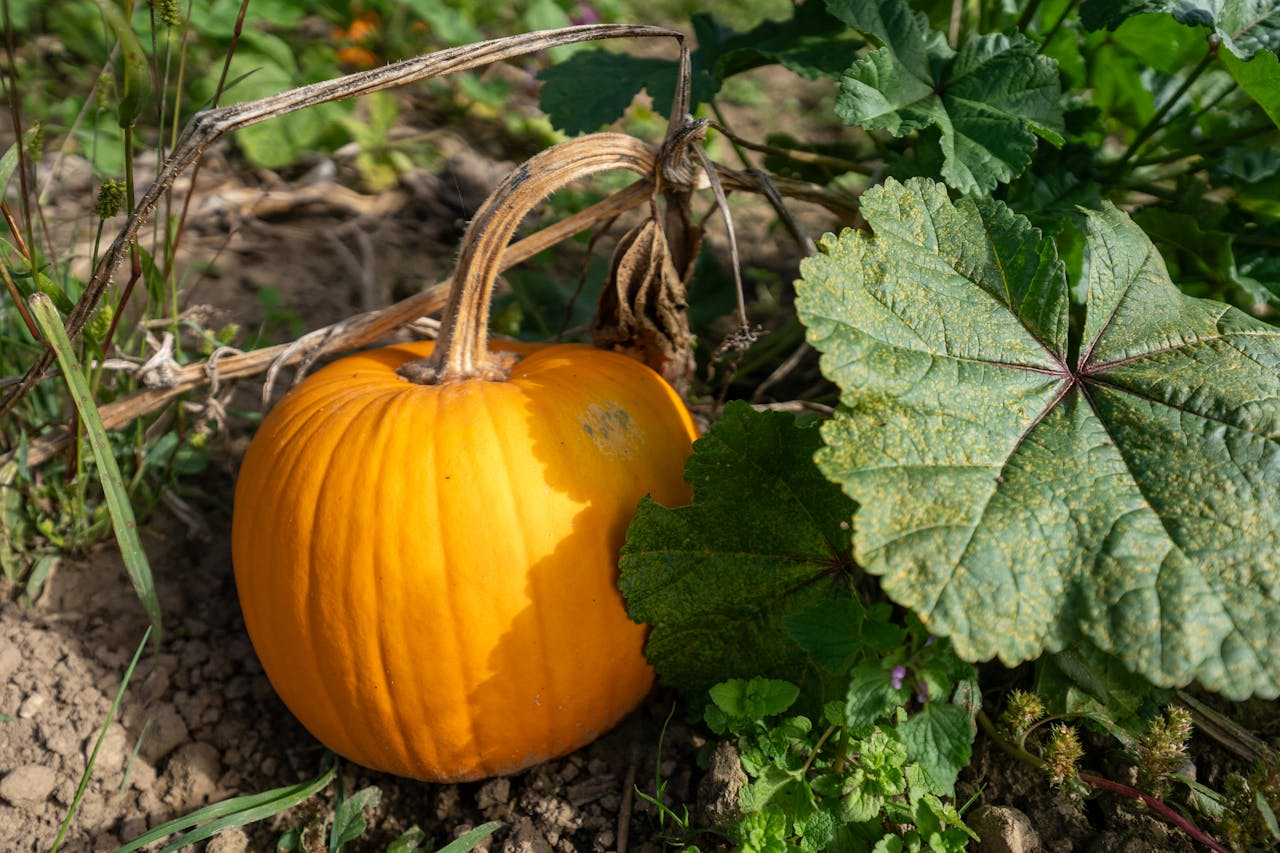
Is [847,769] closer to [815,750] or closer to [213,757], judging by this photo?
[815,750]

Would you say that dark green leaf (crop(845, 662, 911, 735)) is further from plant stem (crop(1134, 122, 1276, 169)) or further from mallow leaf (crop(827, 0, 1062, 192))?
plant stem (crop(1134, 122, 1276, 169))

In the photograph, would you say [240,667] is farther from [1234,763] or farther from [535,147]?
[535,147]

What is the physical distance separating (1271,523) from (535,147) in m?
3.11

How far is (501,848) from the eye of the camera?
1.88 m

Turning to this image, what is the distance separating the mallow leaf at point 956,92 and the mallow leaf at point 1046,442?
0.18 m

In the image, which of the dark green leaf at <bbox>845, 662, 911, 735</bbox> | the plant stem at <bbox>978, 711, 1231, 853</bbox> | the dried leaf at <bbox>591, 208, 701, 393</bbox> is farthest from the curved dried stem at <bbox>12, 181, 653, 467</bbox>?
the plant stem at <bbox>978, 711, 1231, 853</bbox>

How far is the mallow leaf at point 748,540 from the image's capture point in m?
1.81

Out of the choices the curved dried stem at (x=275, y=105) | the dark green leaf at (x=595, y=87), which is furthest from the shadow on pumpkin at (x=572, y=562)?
the dark green leaf at (x=595, y=87)

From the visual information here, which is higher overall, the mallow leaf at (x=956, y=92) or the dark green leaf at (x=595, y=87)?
the mallow leaf at (x=956, y=92)

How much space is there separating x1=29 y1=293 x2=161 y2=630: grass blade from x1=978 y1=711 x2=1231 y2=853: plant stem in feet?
5.00

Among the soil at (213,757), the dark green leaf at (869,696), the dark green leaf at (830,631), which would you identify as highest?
the dark green leaf at (830,631)

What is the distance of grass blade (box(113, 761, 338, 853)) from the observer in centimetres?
180

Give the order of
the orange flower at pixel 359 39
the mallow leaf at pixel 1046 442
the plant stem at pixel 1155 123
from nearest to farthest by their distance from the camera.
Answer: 1. the mallow leaf at pixel 1046 442
2. the plant stem at pixel 1155 123
3. the orange flower at pixel 359 39

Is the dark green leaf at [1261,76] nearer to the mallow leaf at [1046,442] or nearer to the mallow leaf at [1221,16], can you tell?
the mallow leaf at [1221,16]
